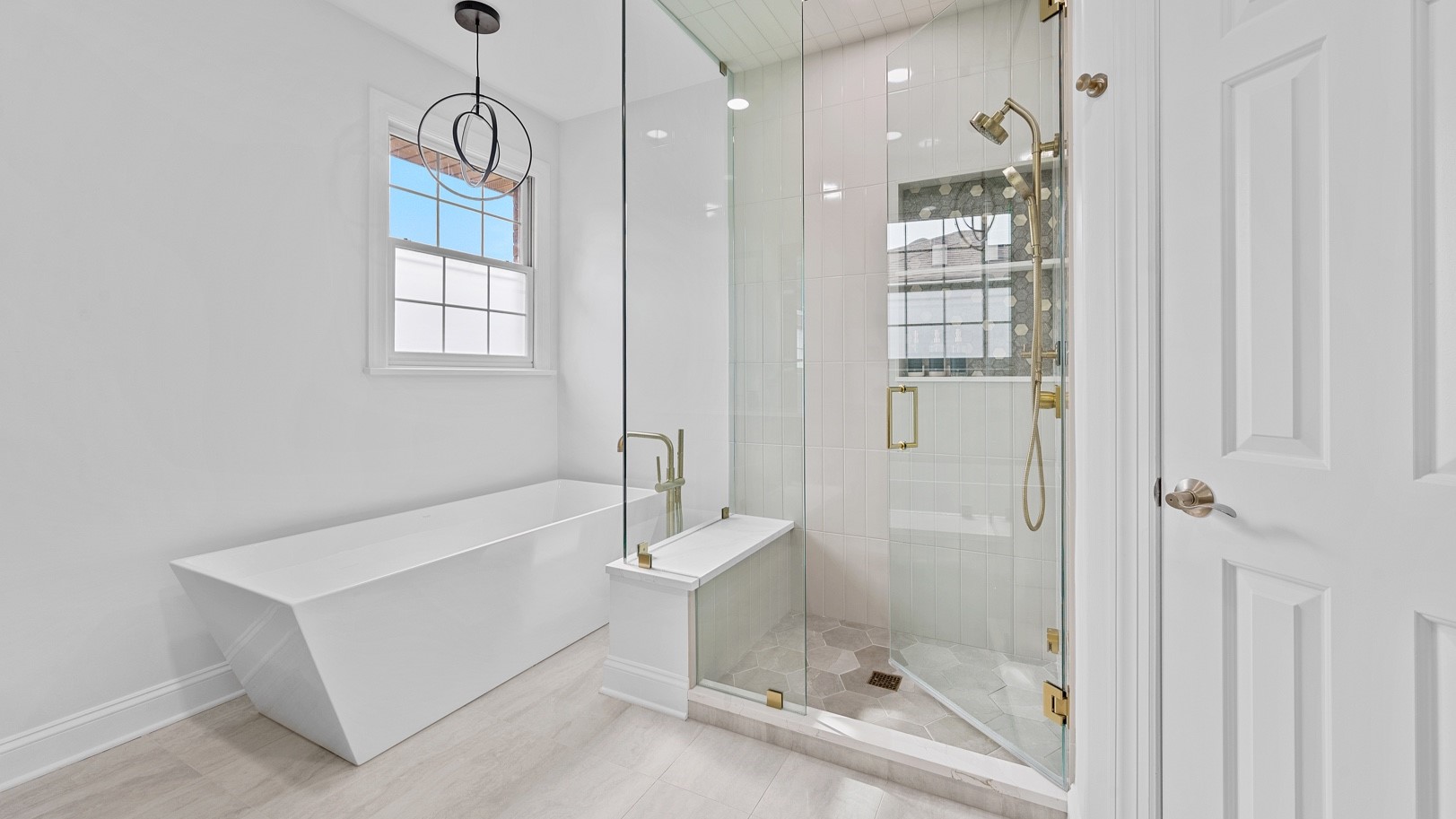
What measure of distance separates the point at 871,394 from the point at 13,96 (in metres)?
2.96

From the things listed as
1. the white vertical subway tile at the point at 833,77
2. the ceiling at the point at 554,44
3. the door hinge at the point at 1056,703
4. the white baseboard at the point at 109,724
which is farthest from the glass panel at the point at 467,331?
the door hinge at the point at 1056,703

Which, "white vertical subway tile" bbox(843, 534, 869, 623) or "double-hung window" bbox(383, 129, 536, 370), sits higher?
"double-hung window" bbox(383, 129, 536, 370)

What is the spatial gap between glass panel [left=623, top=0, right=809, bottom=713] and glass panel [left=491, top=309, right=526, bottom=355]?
158 cm

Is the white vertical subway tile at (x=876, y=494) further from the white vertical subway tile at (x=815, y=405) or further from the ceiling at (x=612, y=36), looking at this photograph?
the ceiling at (x=612, y=36)

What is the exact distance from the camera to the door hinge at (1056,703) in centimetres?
143

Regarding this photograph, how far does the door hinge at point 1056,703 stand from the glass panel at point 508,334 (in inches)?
117

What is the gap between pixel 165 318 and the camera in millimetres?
1964

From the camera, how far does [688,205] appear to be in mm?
1942

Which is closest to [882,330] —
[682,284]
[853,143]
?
[853,143]

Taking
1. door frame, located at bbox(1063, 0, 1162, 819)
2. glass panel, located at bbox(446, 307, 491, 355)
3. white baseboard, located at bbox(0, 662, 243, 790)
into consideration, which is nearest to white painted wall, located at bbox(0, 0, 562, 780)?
white baseboard, located at bbox(0, 662, 243, 790)

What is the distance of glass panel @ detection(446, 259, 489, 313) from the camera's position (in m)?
3.01

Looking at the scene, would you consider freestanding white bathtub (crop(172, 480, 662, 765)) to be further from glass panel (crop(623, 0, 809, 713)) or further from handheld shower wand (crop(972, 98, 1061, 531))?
handheld shower wand (crop(972, 98, 1061, 531))

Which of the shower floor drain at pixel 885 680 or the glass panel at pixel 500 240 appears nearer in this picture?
the shower floor drain at pixel 885 680

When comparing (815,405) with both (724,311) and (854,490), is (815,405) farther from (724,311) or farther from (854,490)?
(724,311)
